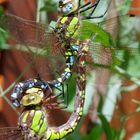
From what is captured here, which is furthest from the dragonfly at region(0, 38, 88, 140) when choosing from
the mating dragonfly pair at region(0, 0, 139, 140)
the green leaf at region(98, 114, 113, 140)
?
the green leaf at region(98, 114, 113, 140)

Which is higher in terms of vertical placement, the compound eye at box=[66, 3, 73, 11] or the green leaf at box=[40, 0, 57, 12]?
the compound eye at box=[66, 3, 73, 11]

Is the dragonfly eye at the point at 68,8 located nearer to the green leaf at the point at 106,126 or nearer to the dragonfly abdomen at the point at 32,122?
the dragonfly abdomen at the point at 32,122

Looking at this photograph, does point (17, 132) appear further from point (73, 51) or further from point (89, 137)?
point (89, 137)

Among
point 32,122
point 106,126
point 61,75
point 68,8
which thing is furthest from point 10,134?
point 106,126

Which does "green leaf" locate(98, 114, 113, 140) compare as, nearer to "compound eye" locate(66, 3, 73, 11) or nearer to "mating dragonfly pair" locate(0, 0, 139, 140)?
"mating dragonfly pair" locate(0, 0, 139, 140)

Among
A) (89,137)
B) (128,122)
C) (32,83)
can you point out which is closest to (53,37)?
(32,83)
